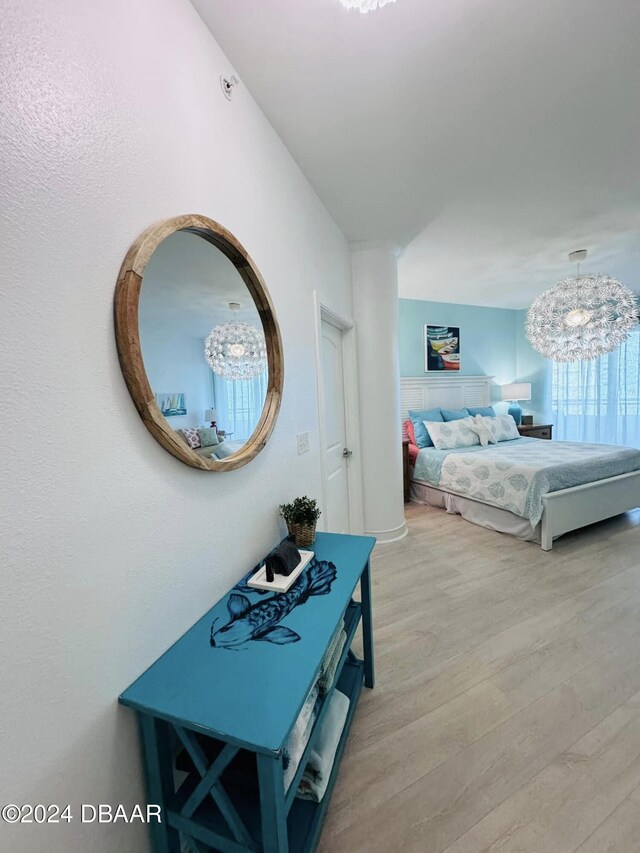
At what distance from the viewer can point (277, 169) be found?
166 cm

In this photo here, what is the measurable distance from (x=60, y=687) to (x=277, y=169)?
6.65ft

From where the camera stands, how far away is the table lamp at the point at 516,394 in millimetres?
5445

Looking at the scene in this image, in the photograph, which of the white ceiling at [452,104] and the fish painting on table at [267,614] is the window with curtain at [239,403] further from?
the white ceiling at [452,104]

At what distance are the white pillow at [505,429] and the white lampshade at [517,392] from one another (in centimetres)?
101

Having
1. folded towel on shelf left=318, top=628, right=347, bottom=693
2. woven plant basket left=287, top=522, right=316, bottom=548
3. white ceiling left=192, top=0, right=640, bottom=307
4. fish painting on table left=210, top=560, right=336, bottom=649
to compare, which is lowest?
folded towel on shelf left=318, top=628, right=347, bottom=693

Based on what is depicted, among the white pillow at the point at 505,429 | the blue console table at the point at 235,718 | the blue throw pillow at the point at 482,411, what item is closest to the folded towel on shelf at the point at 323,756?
the blue console table at the point at 235,718

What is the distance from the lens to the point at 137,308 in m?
0.82

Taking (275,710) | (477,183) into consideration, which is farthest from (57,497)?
(477,183)

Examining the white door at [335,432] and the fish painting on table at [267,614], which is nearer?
the fish painting on table at [267,614]

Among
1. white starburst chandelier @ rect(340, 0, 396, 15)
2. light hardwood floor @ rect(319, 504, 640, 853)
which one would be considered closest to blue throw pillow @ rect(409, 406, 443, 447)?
light hardwood floor @ rect(319, 504, 640, 853)

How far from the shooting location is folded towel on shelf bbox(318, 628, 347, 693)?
3.54 ft

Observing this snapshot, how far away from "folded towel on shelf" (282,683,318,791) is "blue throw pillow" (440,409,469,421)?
4175 mm

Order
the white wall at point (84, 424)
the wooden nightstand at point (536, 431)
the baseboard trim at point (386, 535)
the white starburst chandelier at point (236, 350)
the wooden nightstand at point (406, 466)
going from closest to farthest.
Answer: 1. the white wall at point (84, 424)
2. the white starburst chandelier at point (236, 350)
3. the baseboard trim at point (386, 535)
4. the wooden nightstand at point (406, 466)
5. the wooden nightstand at point (536, 431)

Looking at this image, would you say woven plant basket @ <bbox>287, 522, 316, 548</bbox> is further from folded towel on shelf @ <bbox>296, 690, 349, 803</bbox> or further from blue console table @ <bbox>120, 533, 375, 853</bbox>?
folded towel on shelf @ <bbox>296, 690, 349, 803</bbox>
